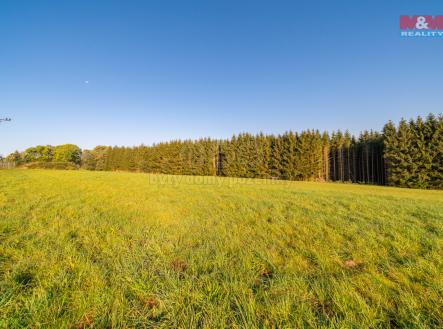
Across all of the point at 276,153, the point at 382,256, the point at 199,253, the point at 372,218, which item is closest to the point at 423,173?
the point at 276,153

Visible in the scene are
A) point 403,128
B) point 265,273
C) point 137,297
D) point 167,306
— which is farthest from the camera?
point 403,128

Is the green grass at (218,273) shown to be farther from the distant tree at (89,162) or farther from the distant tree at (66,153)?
the distant tree at (66,153)

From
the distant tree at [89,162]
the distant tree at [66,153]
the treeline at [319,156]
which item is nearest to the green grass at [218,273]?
the treeline at [319,156]

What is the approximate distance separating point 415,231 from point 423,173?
38.7m

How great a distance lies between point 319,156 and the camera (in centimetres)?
4578

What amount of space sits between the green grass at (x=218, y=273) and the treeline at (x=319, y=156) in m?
38.2

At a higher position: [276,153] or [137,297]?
[276,153]

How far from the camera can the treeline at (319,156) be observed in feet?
105

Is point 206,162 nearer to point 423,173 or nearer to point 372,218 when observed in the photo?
point 423,173

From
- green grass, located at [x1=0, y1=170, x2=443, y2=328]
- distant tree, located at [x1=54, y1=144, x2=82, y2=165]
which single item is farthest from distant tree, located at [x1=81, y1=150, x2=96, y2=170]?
green grass, located at [x1=0, y1=170, x2=443, y2=328]

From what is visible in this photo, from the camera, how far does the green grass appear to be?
192cm

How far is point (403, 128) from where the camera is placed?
114 ft

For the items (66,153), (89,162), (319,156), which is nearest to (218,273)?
(319,156)

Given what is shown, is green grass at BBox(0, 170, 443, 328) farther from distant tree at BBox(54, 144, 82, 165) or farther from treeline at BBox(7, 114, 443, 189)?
distant tree at BBox(54, 144, 82, 165)
